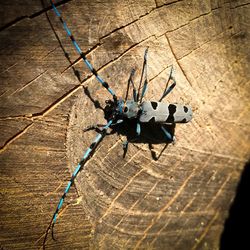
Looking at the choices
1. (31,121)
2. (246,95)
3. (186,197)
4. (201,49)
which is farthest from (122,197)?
(246,95)

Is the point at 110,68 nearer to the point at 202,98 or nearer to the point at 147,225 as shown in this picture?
the point at 202,98

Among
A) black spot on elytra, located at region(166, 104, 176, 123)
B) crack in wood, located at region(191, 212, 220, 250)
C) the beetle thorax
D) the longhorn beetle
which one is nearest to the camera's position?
the longhorn beetle

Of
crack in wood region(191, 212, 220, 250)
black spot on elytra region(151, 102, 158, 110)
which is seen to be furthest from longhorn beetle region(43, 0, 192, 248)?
crack in wood region(191, 212, 220, 250)

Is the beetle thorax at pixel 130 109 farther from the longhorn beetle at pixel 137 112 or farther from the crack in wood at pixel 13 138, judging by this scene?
the crack in wood at pixel 13 138

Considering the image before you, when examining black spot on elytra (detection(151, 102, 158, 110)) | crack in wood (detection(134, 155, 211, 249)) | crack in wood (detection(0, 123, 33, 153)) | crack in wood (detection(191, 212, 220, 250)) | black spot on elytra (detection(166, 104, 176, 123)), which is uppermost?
crack in wood (detection(0, 123, 33, 153))

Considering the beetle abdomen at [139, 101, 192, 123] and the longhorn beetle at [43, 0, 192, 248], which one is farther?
the beetle abdomen at [139, 101, 192, 123]

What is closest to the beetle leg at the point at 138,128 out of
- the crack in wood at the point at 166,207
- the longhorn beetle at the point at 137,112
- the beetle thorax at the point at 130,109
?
the longhorn beetle at the point at 137,112

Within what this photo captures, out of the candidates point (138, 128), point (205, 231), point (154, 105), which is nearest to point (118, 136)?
point (138, 128)

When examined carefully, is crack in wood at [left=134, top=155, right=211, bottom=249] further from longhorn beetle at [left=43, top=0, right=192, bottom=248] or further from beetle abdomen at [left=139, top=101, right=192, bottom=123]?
beetle abdomen at [left=139, top=101, right=192, bottom=123]
